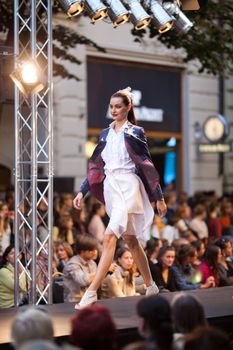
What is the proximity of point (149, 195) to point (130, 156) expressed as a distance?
0.40 m

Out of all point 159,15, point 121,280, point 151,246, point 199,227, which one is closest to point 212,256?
point 151,246

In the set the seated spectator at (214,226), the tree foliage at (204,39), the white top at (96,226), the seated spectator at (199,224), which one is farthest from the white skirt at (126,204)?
the seated spectator at (214,226)

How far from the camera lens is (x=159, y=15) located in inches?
313

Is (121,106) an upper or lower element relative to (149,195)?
upper

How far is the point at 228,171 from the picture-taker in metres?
20.8

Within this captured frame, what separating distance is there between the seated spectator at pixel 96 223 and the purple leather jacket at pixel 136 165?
4.84m

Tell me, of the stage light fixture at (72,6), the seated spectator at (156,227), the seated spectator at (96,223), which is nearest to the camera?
the stage light fixture at (72,6)

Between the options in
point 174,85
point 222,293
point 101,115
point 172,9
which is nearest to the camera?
point 222,293

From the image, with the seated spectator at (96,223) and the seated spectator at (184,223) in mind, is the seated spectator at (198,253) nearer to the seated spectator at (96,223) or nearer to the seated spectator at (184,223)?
the seated spectator at (184,223)

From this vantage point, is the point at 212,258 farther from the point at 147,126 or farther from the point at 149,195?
the point at 147,126

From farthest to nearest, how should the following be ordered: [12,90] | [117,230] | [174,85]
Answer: [174,85] < [12,90] < [117,230]

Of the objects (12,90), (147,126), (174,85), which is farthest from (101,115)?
(12,90)

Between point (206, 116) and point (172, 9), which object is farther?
point (206, 116)

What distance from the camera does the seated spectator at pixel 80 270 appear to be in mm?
7957
